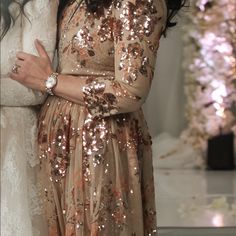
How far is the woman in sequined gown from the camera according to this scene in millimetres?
1188

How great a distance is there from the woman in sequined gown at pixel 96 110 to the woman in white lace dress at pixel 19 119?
0.03m

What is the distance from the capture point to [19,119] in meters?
1.16

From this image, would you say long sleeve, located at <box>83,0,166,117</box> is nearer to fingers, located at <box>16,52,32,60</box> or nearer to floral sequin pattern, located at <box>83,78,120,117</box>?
floral sequin pattern, located at <box>83,78,120,117</box>

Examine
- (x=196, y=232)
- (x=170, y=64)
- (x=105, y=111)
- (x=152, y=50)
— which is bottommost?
(x=196, y=232)

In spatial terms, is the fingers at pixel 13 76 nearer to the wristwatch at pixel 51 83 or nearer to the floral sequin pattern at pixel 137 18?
the wristwatch at pixel 51 83

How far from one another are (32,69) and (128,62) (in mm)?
170

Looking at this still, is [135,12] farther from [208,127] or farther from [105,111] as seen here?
[208,127]

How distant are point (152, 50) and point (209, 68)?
7.53 ft

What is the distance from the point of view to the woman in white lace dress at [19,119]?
113cm

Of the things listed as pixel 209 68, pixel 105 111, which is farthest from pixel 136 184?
pixel 209 68

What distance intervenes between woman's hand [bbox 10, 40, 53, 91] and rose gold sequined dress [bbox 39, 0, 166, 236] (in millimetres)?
52

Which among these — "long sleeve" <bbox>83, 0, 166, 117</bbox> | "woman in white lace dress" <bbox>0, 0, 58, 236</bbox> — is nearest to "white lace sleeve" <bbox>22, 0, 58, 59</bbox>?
"woman in white lace dress" <bbox>0, 0, 58, 236</bbox>

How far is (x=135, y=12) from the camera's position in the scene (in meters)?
1.19

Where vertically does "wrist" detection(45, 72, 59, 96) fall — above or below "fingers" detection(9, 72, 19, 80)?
below
